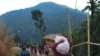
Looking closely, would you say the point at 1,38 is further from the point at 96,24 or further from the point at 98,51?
the point at 96,24

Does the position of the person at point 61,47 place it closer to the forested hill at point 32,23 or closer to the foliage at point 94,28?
the forested hill at point 32,23

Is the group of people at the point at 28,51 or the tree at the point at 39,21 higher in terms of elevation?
the group of people at the point at 28,51

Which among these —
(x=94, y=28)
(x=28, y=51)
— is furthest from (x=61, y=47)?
(x=94, y=28)

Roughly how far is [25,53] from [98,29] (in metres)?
6.69

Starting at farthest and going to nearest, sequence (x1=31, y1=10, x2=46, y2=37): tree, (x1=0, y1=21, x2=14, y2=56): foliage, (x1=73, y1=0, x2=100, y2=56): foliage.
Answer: (x1=31, y1=10, x2=46, y2=37): tree, (x1=73, y1=0, x2=100, y2=56): foliage, (x1=0, y1=21, x2=14, y2=56): foliage

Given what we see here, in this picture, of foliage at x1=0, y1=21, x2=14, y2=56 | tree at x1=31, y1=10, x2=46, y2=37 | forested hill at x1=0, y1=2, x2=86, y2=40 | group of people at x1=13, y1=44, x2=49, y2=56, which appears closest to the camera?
foliage at x1=0, y1=21, x2=14, y2=56

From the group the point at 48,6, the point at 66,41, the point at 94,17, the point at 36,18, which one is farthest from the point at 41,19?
the point at 48,6

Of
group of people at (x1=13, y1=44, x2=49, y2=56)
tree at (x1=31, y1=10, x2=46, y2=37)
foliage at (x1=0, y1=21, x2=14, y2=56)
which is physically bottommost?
tree at (x1=31, y1=10, x2=46, y2=37)

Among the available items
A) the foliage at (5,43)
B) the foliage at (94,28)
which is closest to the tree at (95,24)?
the foliage at (94,28)

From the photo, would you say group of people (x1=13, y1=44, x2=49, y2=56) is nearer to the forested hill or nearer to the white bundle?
the forested hill

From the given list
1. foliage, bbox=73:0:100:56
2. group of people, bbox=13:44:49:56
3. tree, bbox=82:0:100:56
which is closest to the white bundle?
group of people, bbox=13:44:49:56

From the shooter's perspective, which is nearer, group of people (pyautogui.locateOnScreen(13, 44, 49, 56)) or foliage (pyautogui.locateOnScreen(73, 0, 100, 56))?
group of people (pyautogui.locateOnScreen(13, 44, 49, 56))

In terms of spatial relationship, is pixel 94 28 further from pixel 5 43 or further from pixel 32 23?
pixel 32 23

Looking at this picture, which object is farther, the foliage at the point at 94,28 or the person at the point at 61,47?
the foliage at the point at 94,28
